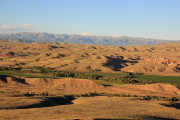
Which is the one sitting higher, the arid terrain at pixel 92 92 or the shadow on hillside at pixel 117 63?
the shadow on hillside at pixel 117 63

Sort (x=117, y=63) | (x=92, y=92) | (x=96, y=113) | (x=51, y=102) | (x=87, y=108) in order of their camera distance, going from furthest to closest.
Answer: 1. (x=117, y=63)
2. (x=92, y=92)
3. (x=51, y=102)
4. (x=87, y=108)
5. (x=96, y=113)

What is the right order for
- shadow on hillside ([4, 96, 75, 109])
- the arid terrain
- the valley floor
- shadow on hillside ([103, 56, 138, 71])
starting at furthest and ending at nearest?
1. shadow on hillside ([103, 56, 138, 71])
2. shadow on hillside ([4, 96, 75, 109])
3. the arid terrain
4. the valley floor

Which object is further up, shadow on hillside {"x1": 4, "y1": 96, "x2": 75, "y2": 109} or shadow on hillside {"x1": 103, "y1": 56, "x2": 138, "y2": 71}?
shadow on hillside {"x1": 103, "y1": 56, "x2": 138, "y2": 71}

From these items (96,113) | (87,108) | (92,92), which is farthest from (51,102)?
(92,92)

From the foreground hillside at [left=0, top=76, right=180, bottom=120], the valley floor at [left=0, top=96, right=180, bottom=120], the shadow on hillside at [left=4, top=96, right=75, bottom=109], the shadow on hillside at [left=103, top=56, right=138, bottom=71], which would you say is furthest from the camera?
the shadow on hillside at [left=103, top=56, right=138, bottom=71]

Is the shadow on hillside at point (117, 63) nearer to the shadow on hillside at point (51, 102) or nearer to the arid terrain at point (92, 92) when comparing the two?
the arid terrain at point (92, 92)

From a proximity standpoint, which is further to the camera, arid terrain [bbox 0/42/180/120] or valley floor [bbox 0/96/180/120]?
arid terrain [bbox 0/42/180/120]

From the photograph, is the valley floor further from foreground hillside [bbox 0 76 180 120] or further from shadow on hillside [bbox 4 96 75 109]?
shadow on hillside [bbox 4 96 75 109]

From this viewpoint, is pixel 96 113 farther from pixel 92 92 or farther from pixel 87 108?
pixel 92 92

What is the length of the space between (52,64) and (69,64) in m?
10.0

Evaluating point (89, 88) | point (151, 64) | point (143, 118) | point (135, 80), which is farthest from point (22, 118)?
point (151, 64)

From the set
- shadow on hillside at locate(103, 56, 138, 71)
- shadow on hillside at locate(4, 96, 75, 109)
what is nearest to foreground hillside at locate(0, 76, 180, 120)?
shadow on hillside at locate(4, 96, 75, 109)

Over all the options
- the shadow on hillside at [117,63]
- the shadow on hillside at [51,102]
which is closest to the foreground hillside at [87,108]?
the shadow on hillside at [51,102]

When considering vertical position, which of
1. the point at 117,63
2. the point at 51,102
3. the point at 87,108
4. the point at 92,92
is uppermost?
the point at 117,63
